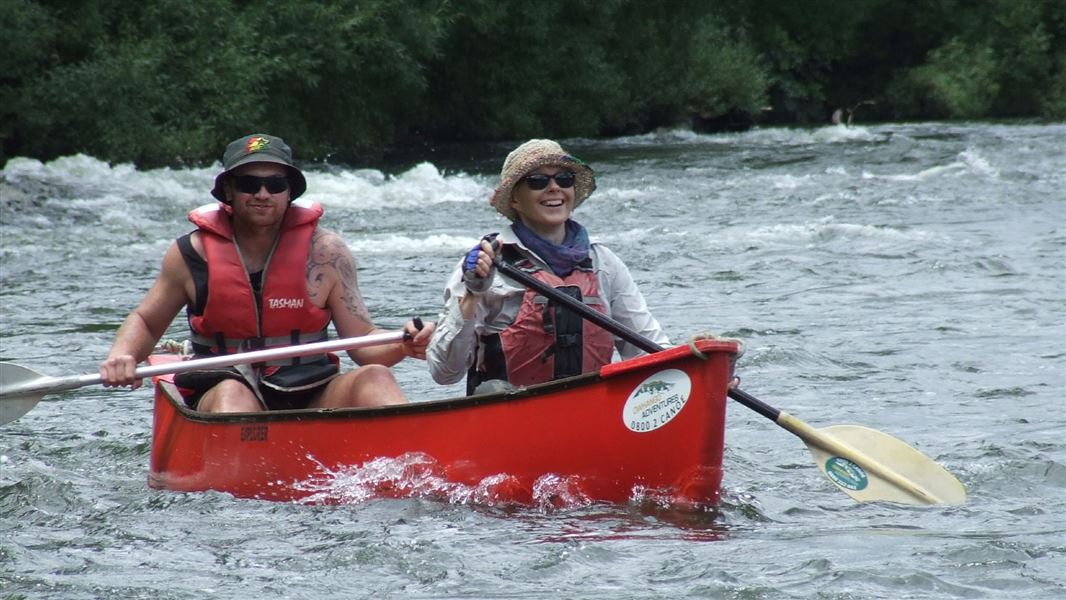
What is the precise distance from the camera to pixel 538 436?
4.43 metres

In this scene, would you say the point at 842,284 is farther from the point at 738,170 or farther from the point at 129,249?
the point at 738,170

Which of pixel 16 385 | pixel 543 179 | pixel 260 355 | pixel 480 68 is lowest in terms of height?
pixel 16 385

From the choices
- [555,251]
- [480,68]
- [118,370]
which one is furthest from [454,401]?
[480,68]

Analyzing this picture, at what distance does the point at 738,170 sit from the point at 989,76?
67.7ft

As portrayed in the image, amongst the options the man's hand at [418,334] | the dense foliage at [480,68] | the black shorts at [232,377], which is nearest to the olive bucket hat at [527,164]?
the man's hand at [418,334]

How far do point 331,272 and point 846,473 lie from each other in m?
1.84

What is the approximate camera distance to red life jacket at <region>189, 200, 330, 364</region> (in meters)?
5.05

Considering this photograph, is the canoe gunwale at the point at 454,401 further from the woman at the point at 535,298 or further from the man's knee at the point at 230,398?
the woman at the point at 535,298

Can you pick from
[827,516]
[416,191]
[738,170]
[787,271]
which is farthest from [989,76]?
[827,516]

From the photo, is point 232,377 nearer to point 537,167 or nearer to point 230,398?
point 230,398

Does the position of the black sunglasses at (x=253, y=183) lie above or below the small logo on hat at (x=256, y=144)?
below

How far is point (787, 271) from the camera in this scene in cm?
1045

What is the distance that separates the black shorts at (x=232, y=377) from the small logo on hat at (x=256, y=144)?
0.75 meters

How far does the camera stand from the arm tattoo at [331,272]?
5152 mm
